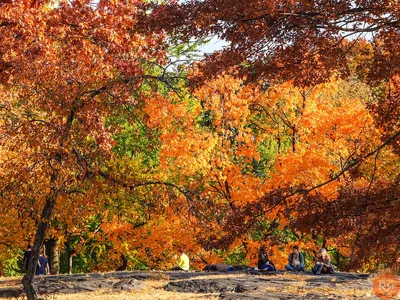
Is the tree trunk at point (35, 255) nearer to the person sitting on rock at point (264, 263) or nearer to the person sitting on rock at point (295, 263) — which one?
the person sitting on rock at point (264, 263)

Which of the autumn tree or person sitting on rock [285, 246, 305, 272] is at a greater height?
the autumn tree

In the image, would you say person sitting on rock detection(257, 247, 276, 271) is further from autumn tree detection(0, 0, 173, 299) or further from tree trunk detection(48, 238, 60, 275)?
tree trunk detection(48, 238, 60, 275)

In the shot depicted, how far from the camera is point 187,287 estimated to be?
14.1m

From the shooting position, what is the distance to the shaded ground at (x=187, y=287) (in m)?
12.5

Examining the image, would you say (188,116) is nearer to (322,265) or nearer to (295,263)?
(295,263)

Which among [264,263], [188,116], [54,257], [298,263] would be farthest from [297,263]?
[54,257]

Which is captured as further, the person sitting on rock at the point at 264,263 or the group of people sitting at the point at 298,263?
the person sitting on rock at the point at 264,263

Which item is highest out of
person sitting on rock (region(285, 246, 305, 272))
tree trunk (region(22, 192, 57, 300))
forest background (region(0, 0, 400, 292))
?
forest background (region(0, 0, 400, 292))

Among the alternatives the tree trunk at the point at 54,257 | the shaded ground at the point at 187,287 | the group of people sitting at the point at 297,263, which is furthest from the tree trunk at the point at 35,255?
the tree trunk at the point at 54,257

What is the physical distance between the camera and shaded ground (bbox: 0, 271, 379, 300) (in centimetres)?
1248

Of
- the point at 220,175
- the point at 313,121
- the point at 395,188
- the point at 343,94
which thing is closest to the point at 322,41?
the point at 395,188

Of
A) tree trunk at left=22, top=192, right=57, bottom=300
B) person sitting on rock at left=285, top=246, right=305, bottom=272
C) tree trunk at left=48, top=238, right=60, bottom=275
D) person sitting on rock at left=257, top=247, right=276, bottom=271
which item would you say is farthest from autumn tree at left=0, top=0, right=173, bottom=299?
tree trunk at left=48, top=238, right=60, bottom=275

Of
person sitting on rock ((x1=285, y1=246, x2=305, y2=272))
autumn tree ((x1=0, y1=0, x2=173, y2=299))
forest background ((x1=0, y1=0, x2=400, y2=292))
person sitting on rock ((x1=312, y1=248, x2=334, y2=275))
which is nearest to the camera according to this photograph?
forest background ((x1=0, y1=0, x2=400, y2=292))

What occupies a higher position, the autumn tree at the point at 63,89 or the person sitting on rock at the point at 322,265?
the autumn tree at the point at 63,89
